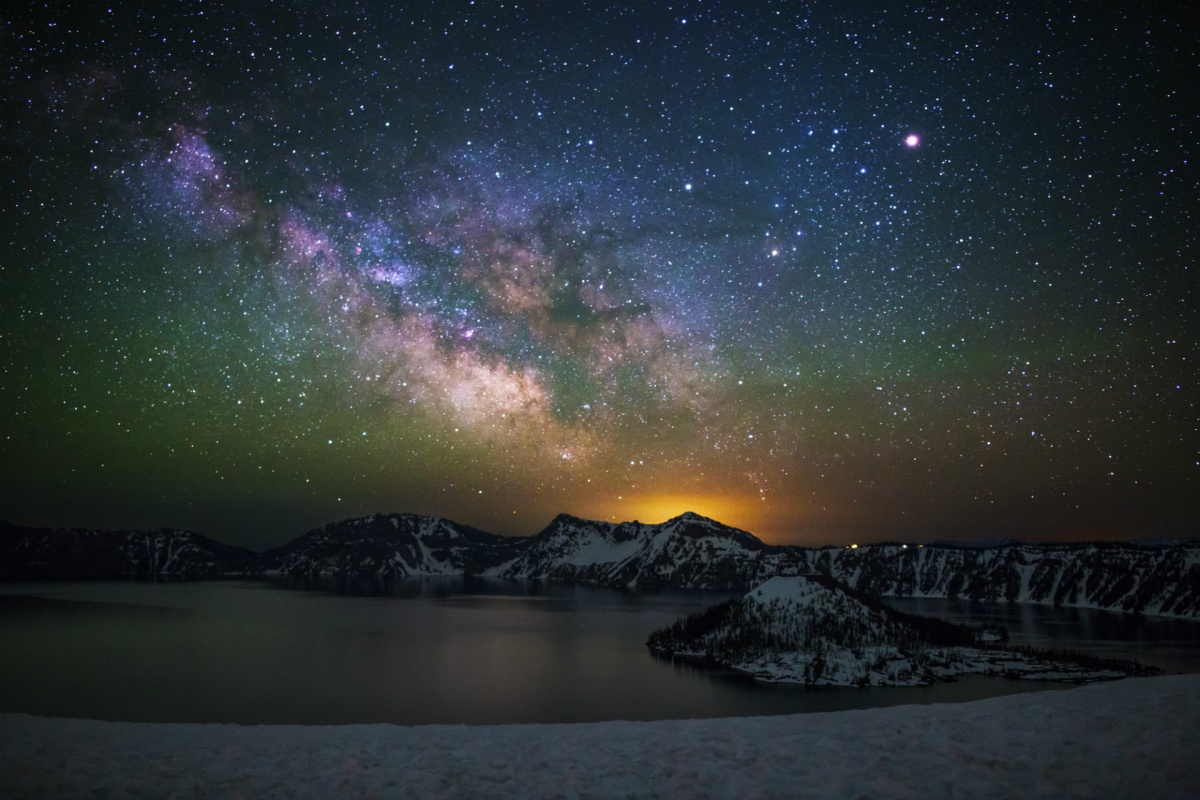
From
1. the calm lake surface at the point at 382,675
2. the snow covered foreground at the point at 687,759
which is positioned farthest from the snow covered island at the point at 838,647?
the snow covered foreground at the point at 687,759

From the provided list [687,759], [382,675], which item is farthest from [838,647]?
[687,759]

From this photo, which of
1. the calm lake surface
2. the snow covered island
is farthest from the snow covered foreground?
the snow covered island

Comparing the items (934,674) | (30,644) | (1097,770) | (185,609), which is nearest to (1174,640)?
(934,674)

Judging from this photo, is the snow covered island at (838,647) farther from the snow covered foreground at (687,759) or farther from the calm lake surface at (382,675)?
the snow covered foreground at (687,759)

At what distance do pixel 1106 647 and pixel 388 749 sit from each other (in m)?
166

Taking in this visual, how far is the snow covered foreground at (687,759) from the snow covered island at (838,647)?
256 ft

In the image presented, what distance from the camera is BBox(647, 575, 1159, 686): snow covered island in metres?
88.3

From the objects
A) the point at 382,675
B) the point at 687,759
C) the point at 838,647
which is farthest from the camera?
the point at 838,647

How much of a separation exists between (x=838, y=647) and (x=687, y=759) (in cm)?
9448

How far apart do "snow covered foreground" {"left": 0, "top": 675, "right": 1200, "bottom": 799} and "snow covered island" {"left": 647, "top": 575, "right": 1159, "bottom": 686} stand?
7800 centimetres

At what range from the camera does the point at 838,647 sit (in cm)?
9625

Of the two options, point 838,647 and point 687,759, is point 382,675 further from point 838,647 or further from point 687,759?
point 687,759

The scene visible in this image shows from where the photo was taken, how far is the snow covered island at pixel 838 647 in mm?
88312

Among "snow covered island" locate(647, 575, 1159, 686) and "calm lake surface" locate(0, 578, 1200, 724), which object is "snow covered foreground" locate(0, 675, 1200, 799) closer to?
"calm lake surface" locate(0, 578, 1200, 724)
